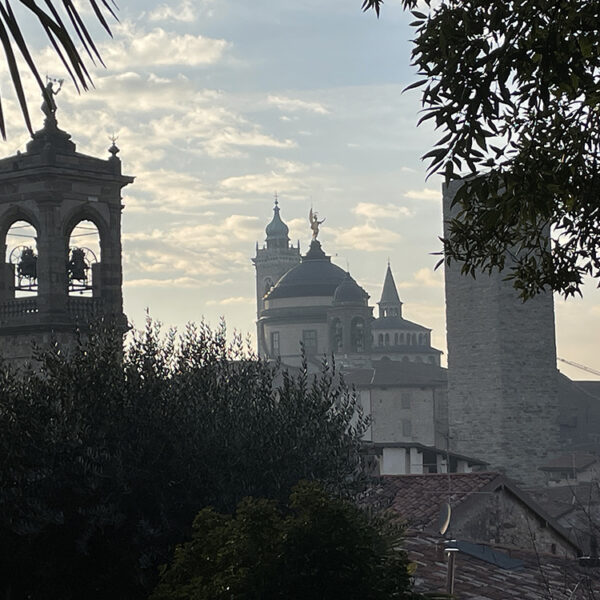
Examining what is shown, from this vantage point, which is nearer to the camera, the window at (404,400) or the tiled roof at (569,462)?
the tiled roof at (569,462)

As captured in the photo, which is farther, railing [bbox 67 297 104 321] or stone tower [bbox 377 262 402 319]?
stone tower [bbox 377 262 402 319]

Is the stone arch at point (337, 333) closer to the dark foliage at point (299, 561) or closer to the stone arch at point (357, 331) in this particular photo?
the stone arch at point (357, 331)

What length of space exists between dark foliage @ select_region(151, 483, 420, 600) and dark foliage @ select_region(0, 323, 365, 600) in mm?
4115

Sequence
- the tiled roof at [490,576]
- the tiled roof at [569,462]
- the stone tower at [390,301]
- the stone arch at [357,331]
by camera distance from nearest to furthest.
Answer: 1. the tiled roof at [490,576]
2. the tiled roof at [569,462]
3. the stone arch at [357,331]
4. the stone tower at [390,301]

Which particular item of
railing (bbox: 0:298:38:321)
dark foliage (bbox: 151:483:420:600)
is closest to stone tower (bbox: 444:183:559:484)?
railing (bbox: 0:298:38:321)

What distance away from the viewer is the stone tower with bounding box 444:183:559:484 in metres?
61.7

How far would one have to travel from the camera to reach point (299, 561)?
11156mm

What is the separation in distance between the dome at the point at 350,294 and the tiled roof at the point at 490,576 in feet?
262

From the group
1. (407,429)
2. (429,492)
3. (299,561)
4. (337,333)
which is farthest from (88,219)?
(337,333)

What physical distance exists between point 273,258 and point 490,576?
146 m

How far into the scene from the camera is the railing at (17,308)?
2720cm

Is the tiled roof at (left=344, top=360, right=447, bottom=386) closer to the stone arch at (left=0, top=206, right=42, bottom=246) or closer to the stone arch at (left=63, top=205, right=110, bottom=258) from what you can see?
the stone arch at (left=63, top=205, right=110, bottom=258)

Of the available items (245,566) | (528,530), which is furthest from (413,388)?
(245,566)

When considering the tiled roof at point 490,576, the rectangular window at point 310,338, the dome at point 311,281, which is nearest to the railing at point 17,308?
the tiled roof at point 490,576
